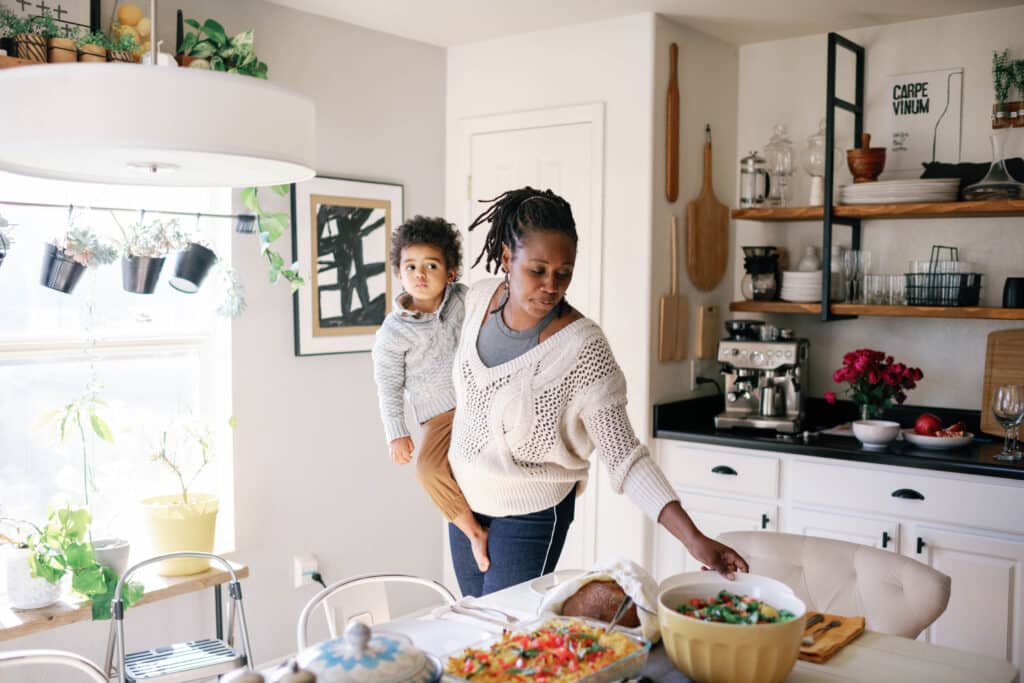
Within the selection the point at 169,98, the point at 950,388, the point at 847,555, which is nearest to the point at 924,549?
the point at 950,388

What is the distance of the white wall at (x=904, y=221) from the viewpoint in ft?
11.6

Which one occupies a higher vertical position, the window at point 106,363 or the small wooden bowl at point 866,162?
the small wooden bowl at point 866,162

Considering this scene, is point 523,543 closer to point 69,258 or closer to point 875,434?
point 69,258

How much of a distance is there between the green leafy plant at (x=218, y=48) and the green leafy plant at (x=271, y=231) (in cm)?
39

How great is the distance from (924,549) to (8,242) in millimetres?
2886

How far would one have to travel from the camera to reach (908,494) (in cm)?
317

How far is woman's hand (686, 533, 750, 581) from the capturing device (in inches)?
62.2

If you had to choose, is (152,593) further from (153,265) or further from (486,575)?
(486,575)

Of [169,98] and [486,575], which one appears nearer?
[169,98]

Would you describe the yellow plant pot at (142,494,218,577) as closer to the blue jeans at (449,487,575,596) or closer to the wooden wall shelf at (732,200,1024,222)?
the blue jeans at (449,487,575,596)

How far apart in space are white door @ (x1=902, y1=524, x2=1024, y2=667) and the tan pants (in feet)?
5.90

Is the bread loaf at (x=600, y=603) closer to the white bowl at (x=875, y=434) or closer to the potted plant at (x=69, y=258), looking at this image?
the potted plant at (x=69, y=258)

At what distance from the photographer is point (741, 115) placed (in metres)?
4.10

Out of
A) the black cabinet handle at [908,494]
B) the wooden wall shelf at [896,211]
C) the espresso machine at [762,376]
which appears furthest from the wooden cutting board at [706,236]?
the black cabinet handle at [908,494]
